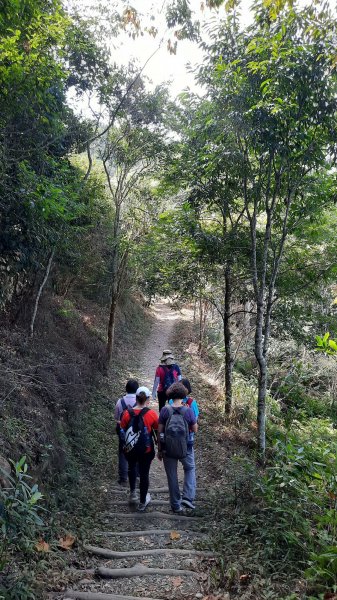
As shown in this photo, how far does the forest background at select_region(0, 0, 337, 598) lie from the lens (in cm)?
500

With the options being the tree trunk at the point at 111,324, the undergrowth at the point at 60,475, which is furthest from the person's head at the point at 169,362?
the tree trunk at the point at 111,324

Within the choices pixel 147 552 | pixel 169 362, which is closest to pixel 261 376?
pixel 169 362

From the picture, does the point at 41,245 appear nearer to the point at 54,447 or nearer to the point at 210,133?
the point at 54,447

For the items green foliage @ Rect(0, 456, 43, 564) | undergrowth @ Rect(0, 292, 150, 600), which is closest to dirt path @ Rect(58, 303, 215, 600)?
undergrowth @ Rect(0, 292, 150, 600)

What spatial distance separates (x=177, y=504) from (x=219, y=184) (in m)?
6.00

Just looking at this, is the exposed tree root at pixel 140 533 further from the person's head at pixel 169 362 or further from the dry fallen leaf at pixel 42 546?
the person's head at pixel 169 362

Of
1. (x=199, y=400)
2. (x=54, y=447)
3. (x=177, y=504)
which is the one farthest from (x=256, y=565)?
A: (x=199, y=400)

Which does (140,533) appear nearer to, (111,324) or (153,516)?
(153,516)

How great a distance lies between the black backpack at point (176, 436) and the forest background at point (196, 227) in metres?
0.95

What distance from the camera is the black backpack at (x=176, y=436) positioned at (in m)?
5.81

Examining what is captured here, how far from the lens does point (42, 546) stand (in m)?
4.43

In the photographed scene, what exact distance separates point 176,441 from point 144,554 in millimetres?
1441

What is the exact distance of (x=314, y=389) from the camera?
15852 millimetres

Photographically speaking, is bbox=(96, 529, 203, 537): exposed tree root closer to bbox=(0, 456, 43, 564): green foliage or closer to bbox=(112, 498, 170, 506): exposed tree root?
bbox=(112, 498, 170, 506): exposed tree root
